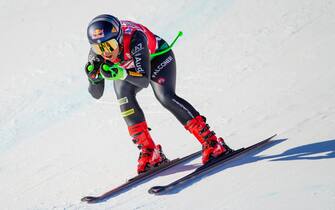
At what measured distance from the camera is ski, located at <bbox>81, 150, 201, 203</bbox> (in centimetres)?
518

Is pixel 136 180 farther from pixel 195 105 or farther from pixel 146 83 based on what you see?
pixel 195 105

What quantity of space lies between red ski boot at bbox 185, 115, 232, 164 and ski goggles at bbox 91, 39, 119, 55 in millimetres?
1185

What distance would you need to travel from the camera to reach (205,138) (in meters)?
5.52

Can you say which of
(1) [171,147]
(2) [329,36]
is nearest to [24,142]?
(1) [171,147]

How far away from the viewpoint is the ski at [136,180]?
5.18 m

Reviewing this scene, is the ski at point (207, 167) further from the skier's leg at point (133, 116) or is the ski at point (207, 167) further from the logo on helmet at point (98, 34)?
the logo on helmet at point (98, 34)

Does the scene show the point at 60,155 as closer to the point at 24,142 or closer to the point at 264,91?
the point at 24,142

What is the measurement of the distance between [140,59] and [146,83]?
11.1 inches

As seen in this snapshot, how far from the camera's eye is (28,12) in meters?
15.9

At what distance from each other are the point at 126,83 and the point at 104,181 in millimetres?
1261

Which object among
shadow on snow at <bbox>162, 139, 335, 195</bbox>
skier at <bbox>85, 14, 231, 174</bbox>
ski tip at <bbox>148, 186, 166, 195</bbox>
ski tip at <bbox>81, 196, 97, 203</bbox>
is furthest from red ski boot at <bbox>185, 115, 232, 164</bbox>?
ski tip at <bbox>81, 196, 97, 203</bbox>

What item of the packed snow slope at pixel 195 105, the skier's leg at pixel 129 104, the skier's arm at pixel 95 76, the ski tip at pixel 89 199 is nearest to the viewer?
the packed snow slope at pixel 195 105

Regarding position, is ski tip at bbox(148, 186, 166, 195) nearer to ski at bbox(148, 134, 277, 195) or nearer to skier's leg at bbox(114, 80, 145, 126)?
ski at bbox(148, 134, 277, 195)

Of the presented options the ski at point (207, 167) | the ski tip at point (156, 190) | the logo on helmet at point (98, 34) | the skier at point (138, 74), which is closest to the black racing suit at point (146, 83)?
the skier at point (138, 74)
